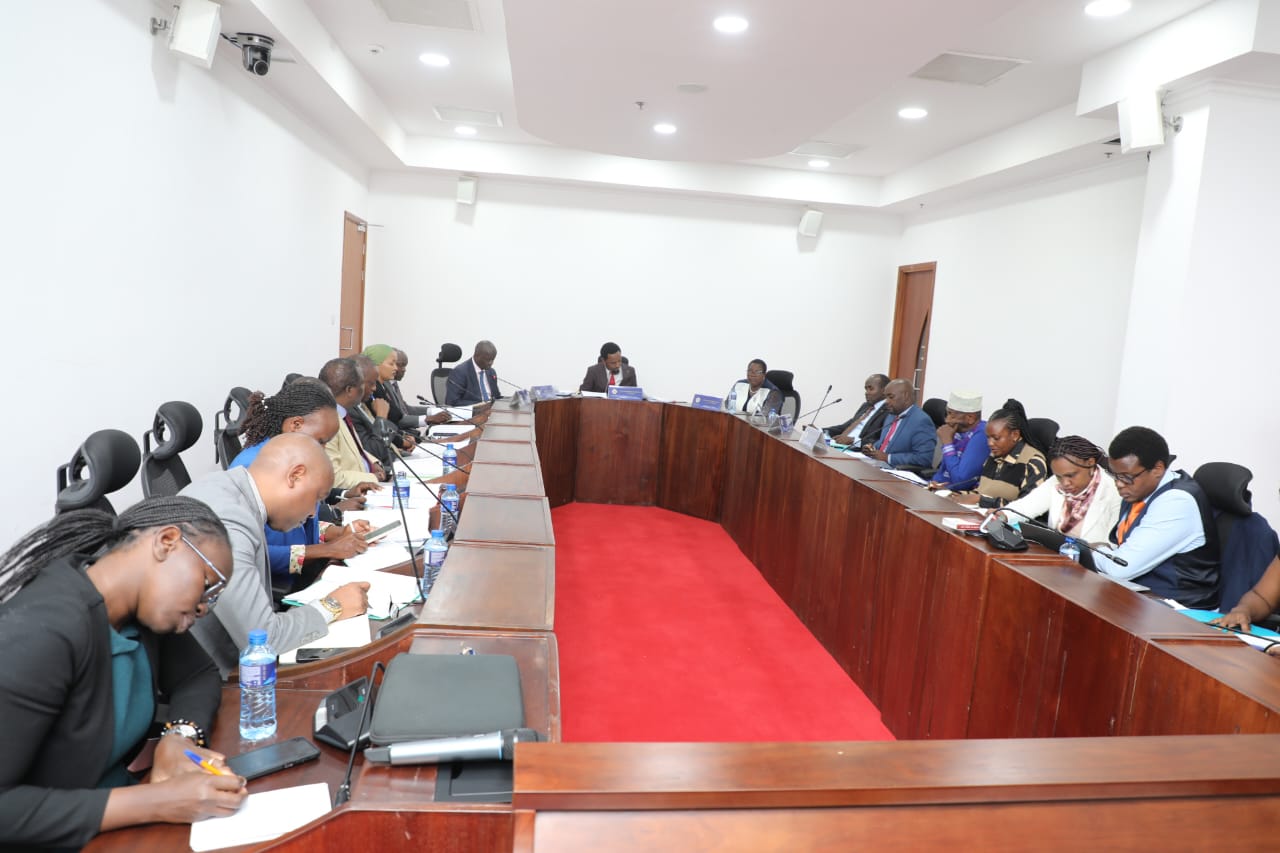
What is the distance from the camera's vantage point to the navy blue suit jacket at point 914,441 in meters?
5.20

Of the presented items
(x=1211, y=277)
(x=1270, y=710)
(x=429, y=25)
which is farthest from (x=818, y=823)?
(x=429, y=25)

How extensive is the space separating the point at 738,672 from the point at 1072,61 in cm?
414

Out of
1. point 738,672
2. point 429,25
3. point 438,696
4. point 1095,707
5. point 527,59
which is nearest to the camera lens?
point 438,696

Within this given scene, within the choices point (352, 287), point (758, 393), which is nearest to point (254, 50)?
point (352, 287)

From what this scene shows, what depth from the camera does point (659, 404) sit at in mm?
6195

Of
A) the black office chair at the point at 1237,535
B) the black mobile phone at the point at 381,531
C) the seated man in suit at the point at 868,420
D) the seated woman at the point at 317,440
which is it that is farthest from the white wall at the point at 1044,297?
the seated woman at the point at 317,440

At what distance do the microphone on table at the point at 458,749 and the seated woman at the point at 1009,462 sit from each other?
136 inches

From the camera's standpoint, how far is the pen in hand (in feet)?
3.70

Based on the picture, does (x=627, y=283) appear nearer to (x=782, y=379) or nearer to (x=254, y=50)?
(x=782, y=379)

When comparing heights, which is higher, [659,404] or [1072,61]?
[1072,61]

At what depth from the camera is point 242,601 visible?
162cm

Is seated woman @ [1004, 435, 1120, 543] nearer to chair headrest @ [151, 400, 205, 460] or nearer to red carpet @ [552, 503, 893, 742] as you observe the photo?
red carpet @ [552, 503, 893, 742]

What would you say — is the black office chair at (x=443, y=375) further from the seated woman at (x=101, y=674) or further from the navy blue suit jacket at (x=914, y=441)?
the seated woman at (x=101, y=674)

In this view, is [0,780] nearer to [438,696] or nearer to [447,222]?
[438,696]
